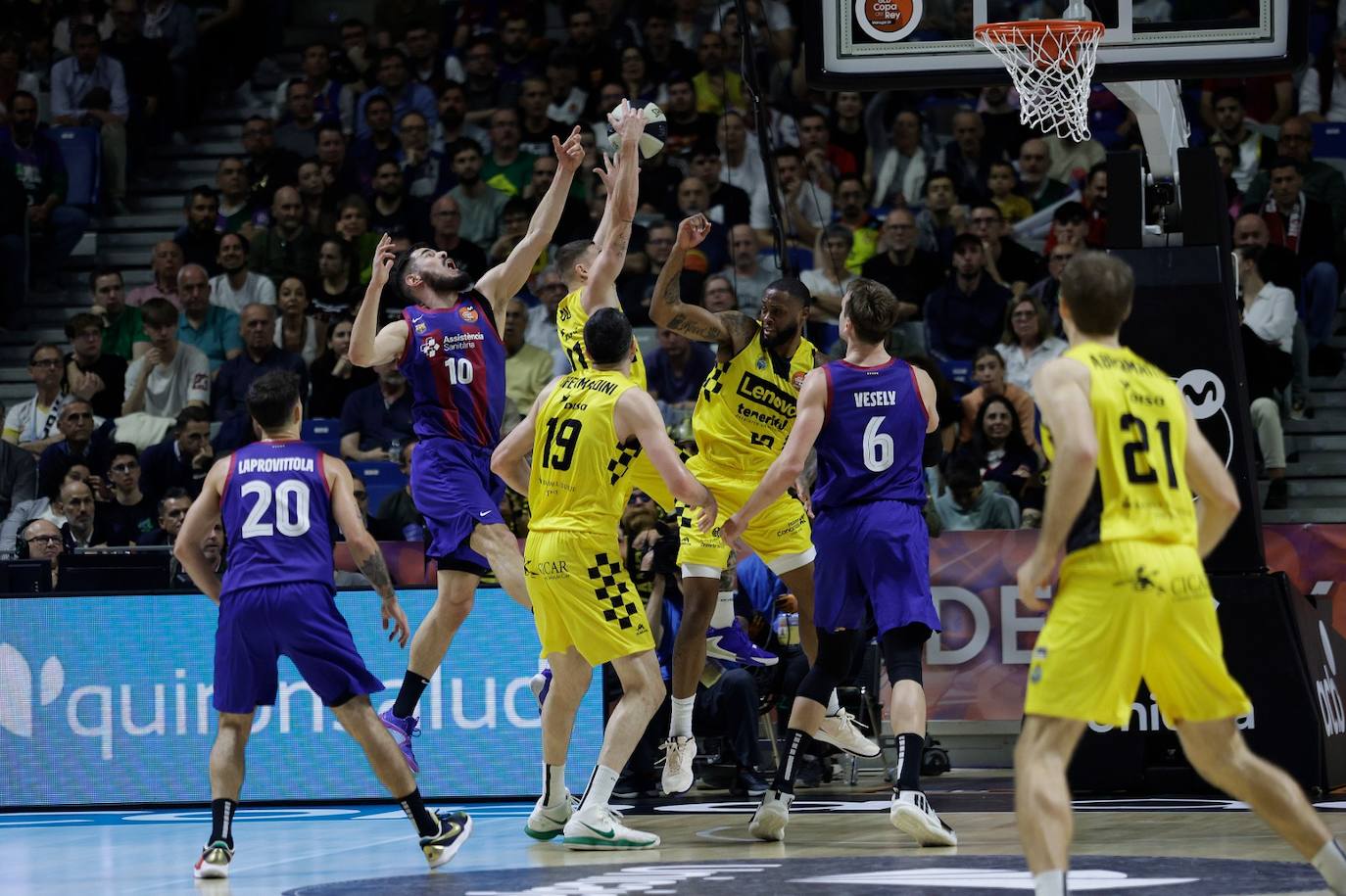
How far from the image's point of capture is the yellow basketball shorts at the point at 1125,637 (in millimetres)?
5477

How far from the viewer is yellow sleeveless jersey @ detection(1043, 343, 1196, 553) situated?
5.59 meters

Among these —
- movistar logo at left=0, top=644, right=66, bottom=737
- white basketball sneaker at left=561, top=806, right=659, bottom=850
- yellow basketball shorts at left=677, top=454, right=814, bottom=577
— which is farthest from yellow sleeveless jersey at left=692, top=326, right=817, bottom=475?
movistar logo at left=0, top=644, right=66, bottom=737

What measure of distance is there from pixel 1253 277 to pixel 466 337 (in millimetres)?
7122

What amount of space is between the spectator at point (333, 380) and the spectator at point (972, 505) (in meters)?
5.20

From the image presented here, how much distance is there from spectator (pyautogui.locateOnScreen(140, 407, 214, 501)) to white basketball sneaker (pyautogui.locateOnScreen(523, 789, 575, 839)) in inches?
251

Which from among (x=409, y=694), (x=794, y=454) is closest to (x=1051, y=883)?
(x=794, y=454)

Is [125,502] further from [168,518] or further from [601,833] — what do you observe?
[601,833]

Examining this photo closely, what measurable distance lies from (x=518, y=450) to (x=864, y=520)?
1.64 meters

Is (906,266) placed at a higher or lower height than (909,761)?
higher

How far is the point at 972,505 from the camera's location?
12594 millimetres

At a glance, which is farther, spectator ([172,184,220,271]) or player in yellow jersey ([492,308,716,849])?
spectator ([172,184,220,271])

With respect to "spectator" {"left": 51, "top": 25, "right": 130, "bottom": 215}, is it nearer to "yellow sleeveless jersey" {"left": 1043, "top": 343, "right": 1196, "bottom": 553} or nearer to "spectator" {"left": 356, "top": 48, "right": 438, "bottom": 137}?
"spectator" {"left": 356, "top": 48, "right": 438, "bottom": 137}

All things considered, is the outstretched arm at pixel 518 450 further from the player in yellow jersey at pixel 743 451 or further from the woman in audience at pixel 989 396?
the woman in audience at pixel 989 396

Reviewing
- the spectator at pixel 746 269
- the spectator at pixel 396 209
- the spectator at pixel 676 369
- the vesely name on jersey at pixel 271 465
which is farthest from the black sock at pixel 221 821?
the spectator at pixel 396 209
